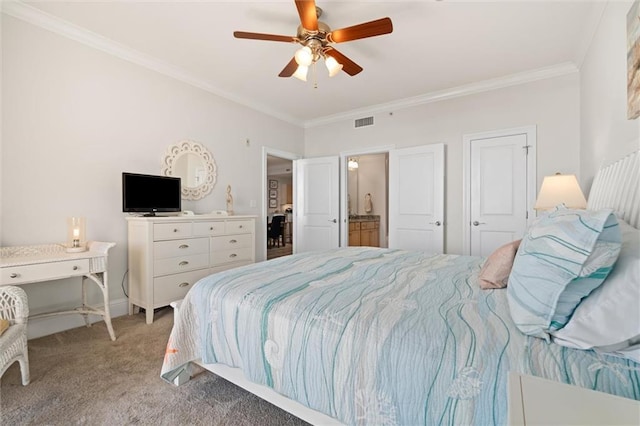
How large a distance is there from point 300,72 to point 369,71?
1230 millimetres

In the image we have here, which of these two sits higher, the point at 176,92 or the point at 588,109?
the point at 176,92

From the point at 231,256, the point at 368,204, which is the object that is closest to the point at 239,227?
the point at 231,256

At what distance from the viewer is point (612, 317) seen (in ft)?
2.68

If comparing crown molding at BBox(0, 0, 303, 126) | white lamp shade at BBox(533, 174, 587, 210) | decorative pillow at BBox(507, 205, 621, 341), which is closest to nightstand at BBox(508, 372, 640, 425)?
decorative pillow at BBox(507, 205, 621, 341)

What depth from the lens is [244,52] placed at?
301 centimetres

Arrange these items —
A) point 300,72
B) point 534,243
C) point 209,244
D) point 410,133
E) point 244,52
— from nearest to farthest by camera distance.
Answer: point 534,243 < point 300,72 < point 244,52 < point 209,244 < point 410,133

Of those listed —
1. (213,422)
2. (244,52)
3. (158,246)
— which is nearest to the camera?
(213,422)

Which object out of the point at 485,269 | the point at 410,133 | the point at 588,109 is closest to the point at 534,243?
the point at 485,269

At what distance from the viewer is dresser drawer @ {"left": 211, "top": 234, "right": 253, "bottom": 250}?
331cm

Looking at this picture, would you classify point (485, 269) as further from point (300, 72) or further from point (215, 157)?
point (215, 157)

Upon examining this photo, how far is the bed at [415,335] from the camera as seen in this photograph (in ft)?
2.73

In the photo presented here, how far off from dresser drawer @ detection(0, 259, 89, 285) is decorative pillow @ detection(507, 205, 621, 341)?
2.80 metres

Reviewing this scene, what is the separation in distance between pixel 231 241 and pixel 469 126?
3412mm

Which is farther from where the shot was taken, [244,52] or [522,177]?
[522,177]
